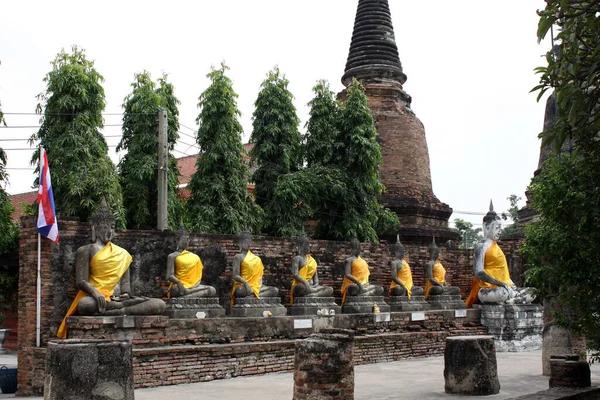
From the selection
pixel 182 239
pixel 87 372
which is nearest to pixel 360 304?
pixel 182 239

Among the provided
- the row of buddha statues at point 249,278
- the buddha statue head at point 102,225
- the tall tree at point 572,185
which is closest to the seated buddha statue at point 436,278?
the row of buddha statues at point 249,278

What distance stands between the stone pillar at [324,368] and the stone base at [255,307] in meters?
4.28

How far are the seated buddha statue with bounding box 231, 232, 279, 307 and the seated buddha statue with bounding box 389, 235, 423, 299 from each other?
3302mm

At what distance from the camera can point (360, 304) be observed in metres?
13.8

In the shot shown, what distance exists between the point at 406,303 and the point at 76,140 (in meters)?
8.03

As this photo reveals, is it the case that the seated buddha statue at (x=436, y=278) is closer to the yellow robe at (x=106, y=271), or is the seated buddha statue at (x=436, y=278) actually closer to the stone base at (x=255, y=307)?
the stone base at (x=255, y=307)

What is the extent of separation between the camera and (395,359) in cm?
1353

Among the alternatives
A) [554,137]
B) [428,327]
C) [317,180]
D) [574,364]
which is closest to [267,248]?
[428,327]

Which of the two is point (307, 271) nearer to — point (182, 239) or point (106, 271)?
point (182, 239)

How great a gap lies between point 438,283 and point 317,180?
4.30 m

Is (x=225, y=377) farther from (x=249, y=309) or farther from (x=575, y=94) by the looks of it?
(x=575, y=94)

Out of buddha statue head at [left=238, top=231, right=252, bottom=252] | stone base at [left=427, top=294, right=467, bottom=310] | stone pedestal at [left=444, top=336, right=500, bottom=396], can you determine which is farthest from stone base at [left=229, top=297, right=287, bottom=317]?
stone base at [left=427, top=294, right=467, bottom=310]

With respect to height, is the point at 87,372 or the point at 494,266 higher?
the point at 494,266

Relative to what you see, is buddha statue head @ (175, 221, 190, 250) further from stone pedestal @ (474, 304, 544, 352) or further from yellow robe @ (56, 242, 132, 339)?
stone pedestal @ (474, 304, 544, 352)
